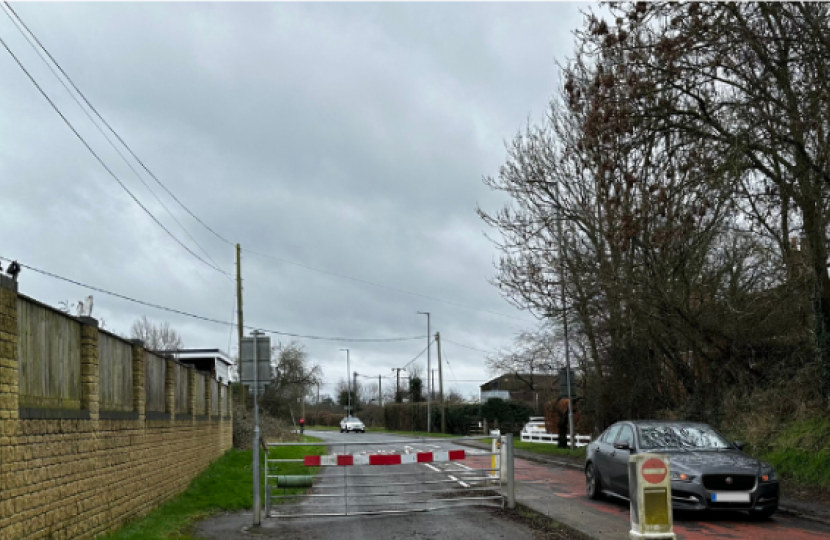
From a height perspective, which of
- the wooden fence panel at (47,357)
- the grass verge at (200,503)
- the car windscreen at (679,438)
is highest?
the wooden fence panel at (47,357)

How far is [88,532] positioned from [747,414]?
15.8 metres

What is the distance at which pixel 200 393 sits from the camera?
21094mm

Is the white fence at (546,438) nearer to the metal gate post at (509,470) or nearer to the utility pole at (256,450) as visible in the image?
the metal gate post at (509,470)

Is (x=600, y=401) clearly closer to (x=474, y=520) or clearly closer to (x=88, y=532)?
(x=474, y=520)

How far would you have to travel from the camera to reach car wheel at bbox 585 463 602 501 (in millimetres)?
14727

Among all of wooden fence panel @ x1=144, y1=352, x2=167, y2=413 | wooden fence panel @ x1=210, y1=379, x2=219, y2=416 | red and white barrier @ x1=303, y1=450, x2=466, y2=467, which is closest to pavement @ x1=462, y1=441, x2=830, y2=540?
red and white barrier @ x1=303, y1=450, x2=466, y2=467

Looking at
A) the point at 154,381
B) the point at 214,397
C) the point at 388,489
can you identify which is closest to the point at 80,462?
the point at 154,381

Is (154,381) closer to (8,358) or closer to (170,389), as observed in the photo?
(170,389)

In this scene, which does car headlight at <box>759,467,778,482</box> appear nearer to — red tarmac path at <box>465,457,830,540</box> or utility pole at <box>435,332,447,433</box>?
red tarmac path at <box>465,457,830,540</box>

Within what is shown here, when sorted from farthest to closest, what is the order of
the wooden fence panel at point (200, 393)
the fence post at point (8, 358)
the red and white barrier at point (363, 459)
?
the wooden fence panel at point (200, 393), the red and white barrier at point (363, 459), the fence post at point (8, 358)

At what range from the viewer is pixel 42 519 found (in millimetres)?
7570

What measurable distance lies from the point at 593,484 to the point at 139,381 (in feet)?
27.4

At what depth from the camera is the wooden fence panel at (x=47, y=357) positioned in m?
7.54

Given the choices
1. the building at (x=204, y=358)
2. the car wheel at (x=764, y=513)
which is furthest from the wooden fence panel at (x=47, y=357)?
the building at (x=204, y=358)
